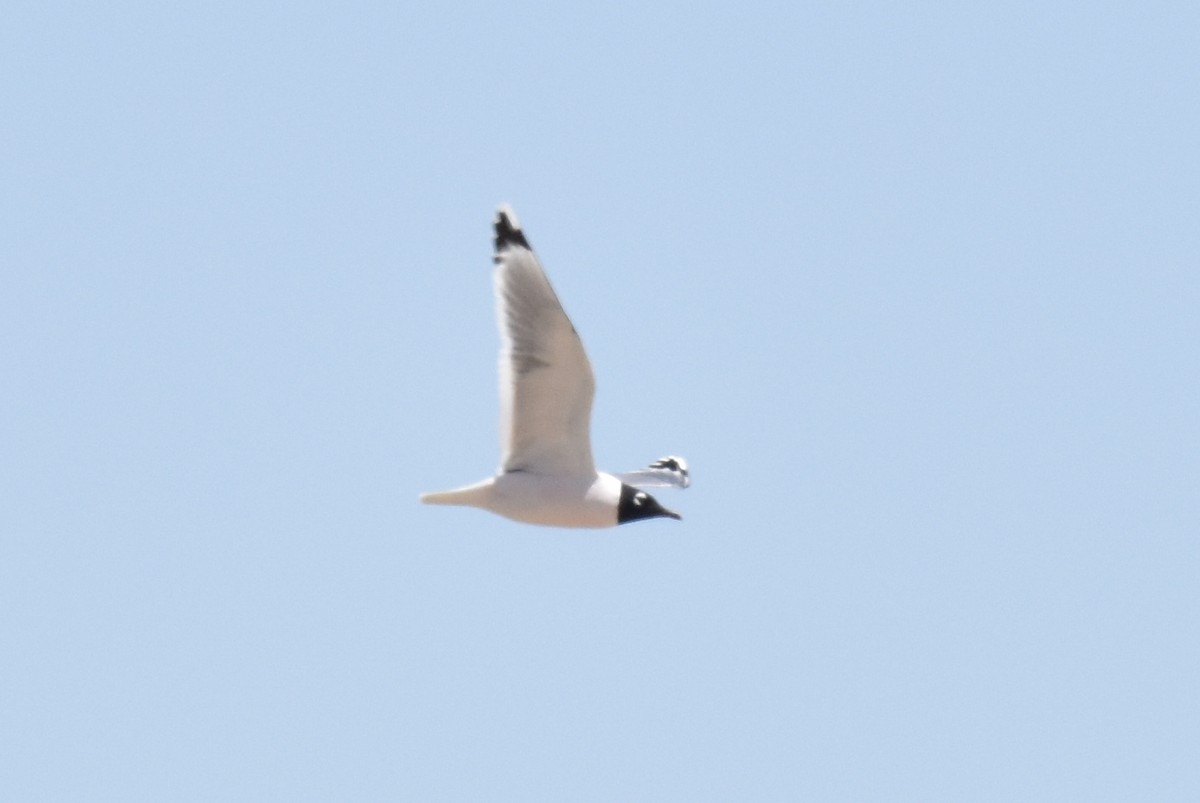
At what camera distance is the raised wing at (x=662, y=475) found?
56.2 feet

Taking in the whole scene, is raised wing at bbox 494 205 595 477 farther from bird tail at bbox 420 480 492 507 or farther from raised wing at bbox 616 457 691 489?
raised wing at bbox 616 457 691 489

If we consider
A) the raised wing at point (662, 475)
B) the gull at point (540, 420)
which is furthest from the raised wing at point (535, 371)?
Answer: the raised wing at point (662, 475)

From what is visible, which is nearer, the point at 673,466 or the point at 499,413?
the point at 499,413

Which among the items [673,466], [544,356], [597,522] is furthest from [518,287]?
[673,466]

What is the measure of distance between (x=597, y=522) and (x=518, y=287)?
157 centimetres

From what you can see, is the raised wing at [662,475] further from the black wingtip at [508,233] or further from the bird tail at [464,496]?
the black wingtip at [508,233]

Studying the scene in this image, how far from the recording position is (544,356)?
44.5 feet

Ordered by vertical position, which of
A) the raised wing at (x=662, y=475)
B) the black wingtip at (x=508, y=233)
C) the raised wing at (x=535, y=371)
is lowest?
the raised wing at (x=662, y=475)

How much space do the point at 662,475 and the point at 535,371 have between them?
3.88 meters

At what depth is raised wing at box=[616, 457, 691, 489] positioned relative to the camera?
674 inches

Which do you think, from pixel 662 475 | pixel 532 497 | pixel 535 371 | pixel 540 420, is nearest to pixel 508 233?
pixel 535 371

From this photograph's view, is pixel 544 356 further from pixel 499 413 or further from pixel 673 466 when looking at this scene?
pixel 673 466

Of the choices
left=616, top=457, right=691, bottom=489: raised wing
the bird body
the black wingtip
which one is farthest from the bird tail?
left=616, top=457, right=691, bottom=489: raised wing

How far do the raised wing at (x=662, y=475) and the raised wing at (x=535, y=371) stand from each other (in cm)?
277
